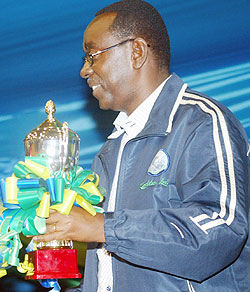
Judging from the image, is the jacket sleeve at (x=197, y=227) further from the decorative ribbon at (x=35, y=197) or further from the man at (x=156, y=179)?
the decorative ribbon at (x=35, y=197)

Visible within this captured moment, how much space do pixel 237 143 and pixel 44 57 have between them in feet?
5.23

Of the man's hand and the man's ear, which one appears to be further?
the man's ear

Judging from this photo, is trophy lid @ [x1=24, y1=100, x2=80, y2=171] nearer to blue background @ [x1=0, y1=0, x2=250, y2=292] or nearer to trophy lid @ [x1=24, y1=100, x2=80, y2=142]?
trophy lid @ [x1=24, y1=100, x2=80, y2=142]

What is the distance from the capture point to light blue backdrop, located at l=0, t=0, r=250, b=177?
106 inches

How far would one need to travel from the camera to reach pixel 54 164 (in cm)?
195

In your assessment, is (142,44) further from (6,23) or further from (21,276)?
(21,276)

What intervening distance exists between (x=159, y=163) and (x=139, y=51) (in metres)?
0.51

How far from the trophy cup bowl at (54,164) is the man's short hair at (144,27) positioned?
1.30 ft

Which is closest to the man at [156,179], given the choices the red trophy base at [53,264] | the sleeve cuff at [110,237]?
the sleeve cuff at [110,237]

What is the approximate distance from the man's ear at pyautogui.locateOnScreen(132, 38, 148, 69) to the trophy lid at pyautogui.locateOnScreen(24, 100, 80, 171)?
356 mm

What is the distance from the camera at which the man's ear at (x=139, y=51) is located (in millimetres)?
2100

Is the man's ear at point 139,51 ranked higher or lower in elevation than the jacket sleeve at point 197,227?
higher

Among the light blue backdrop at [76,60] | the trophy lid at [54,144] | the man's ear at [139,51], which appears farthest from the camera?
the light blue backdrop at [76,60]

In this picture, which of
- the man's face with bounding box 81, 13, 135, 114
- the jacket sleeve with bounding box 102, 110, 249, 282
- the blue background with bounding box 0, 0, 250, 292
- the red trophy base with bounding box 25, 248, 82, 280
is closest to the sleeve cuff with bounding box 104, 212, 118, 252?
the jacket sleeve with bounding box 102, 110, 249, 282
